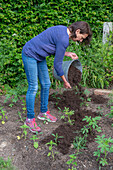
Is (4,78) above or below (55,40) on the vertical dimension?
below

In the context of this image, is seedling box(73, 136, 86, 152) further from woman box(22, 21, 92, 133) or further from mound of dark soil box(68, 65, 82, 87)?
mound of dark soil box(68, 65, 82, 87)

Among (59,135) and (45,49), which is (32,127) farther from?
(45,49)

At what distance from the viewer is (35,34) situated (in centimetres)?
495

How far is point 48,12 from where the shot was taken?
4.91 m

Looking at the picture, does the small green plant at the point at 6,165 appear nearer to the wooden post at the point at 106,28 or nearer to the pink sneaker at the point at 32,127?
the pink sneaker at the point at 32,127

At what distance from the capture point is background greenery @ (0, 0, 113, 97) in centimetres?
452

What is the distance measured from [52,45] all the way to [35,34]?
7.80 feet

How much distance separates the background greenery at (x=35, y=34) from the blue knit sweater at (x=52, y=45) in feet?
5.13

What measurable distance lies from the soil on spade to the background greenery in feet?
2.59

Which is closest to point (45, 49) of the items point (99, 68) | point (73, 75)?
point (73, 75)

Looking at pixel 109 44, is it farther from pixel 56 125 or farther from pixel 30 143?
pixel 30 143

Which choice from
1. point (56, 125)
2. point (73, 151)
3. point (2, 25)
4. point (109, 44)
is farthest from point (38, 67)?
point (109, 44)

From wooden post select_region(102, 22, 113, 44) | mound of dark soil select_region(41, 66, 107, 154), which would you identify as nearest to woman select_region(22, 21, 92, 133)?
mound of dark soil select_region(41, 66, 107, 154)

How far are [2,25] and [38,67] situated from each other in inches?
79.4
